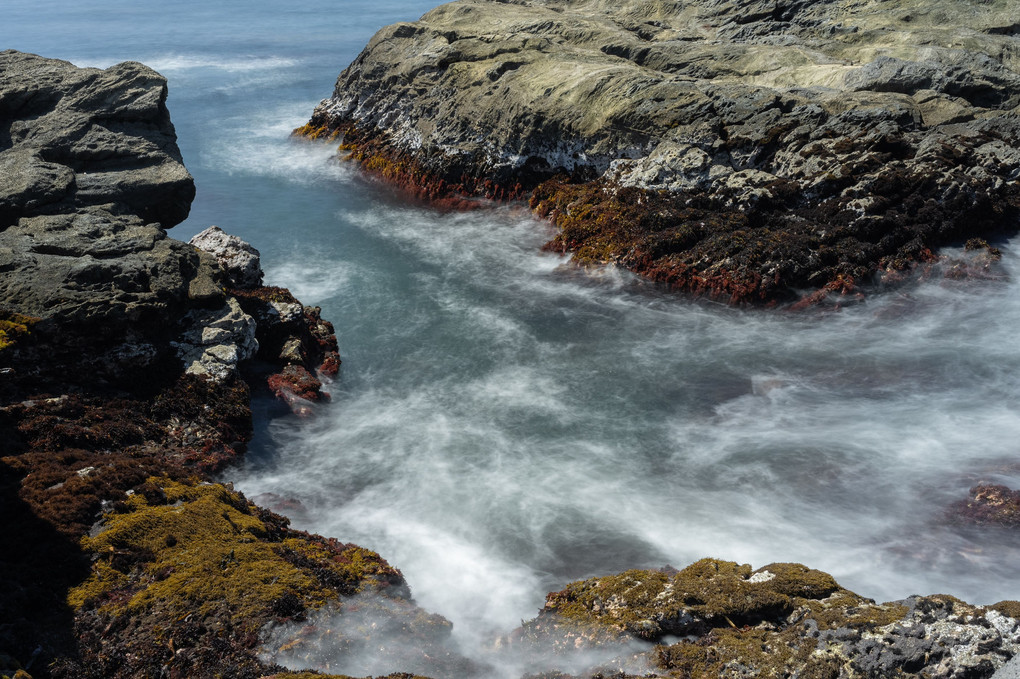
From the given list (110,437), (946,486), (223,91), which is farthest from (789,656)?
(223,91)

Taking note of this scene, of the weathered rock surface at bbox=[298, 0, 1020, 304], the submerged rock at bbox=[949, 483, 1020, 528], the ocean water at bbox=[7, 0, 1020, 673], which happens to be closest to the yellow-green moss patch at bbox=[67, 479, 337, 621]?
the ocean water at bbox=[7, 0, 1020, 673]

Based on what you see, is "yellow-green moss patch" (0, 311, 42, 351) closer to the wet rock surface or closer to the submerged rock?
the wet rock surface

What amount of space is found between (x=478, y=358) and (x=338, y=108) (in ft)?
96.8

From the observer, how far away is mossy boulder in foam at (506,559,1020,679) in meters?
8.22

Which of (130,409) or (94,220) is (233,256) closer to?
(94,220)

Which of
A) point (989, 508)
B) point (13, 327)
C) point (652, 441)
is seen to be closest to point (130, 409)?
point (13, 327)

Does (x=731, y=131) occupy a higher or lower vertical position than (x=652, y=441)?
higher

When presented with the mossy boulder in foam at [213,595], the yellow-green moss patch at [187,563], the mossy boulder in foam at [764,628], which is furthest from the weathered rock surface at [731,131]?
the yellow-green moss patch at [187,563]

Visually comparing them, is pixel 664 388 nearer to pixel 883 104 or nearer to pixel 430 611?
pixel 430 611

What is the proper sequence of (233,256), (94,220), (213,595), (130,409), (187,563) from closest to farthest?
1. (213,595)
2. (187,563)
3. (130,409)
4. (94,220)
5. (233,256)

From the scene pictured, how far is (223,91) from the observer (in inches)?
2318

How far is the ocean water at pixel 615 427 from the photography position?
43.4 ft

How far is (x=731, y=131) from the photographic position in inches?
1066

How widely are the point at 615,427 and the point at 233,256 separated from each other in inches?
552
